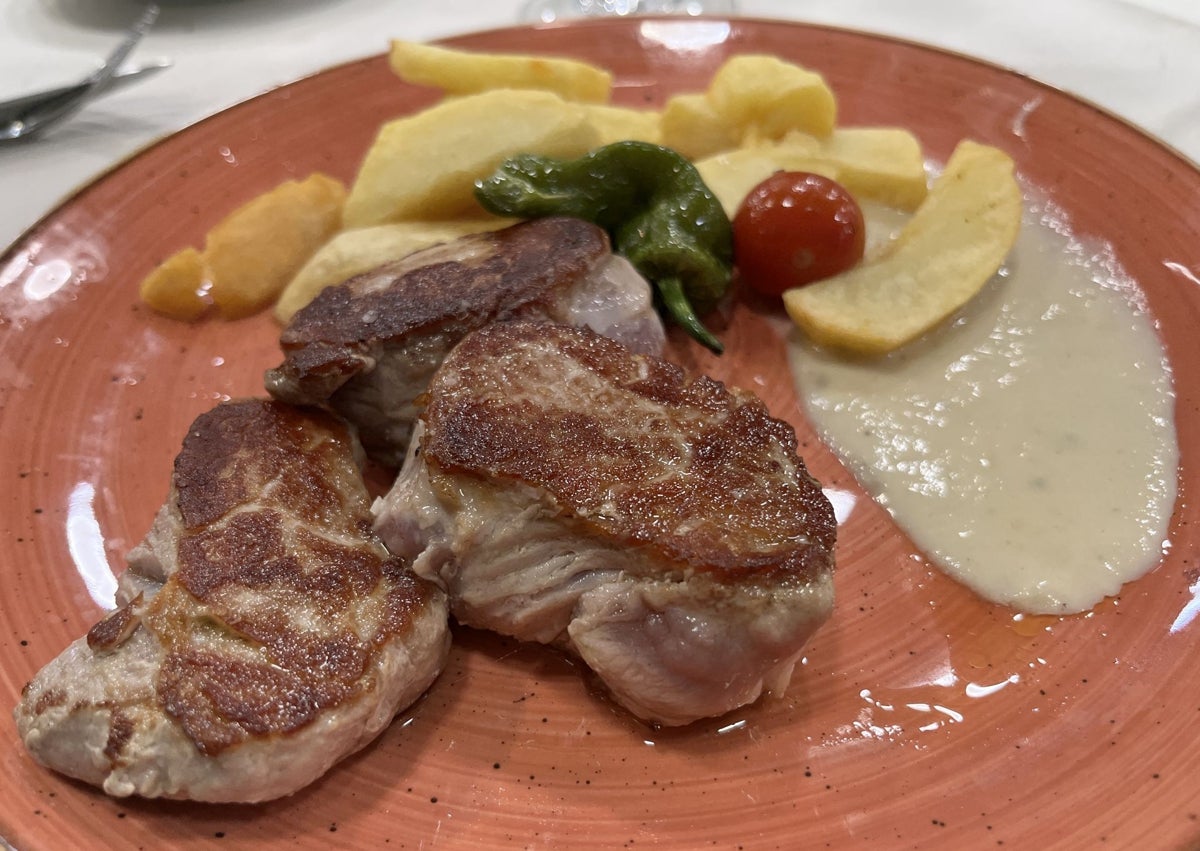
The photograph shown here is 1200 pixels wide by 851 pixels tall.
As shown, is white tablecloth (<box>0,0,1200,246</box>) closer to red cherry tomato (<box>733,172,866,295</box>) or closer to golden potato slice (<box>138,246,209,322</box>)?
golden potato slice (<box>138,246,209,322</box>)

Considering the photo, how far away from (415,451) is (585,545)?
573 mm

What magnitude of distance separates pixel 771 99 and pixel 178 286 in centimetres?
237

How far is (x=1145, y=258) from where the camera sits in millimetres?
3398

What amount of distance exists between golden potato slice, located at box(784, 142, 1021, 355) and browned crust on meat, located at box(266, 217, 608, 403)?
0.91 metres

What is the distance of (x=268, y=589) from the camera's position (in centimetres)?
221

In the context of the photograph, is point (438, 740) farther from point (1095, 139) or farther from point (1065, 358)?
point (1095, 139)

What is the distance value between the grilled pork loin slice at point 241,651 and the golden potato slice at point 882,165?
241 centimetres

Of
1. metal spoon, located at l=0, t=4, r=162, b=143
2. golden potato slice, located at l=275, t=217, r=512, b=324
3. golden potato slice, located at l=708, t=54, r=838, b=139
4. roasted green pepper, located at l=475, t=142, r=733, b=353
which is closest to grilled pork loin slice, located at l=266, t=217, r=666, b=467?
golden potato slice, located at l=275, t=217, r=512, b=324

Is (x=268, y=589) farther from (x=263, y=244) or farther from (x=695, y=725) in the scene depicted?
(x=263, y=244)

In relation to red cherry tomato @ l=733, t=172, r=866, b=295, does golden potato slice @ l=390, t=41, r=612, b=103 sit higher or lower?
higher

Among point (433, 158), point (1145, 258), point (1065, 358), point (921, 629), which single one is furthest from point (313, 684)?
point (1145, 258)

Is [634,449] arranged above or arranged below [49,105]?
below

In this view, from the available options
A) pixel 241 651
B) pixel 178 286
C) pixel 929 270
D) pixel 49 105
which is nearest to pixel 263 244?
pixel 178 286

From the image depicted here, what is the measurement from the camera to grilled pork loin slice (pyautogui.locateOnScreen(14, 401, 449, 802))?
2.00m
